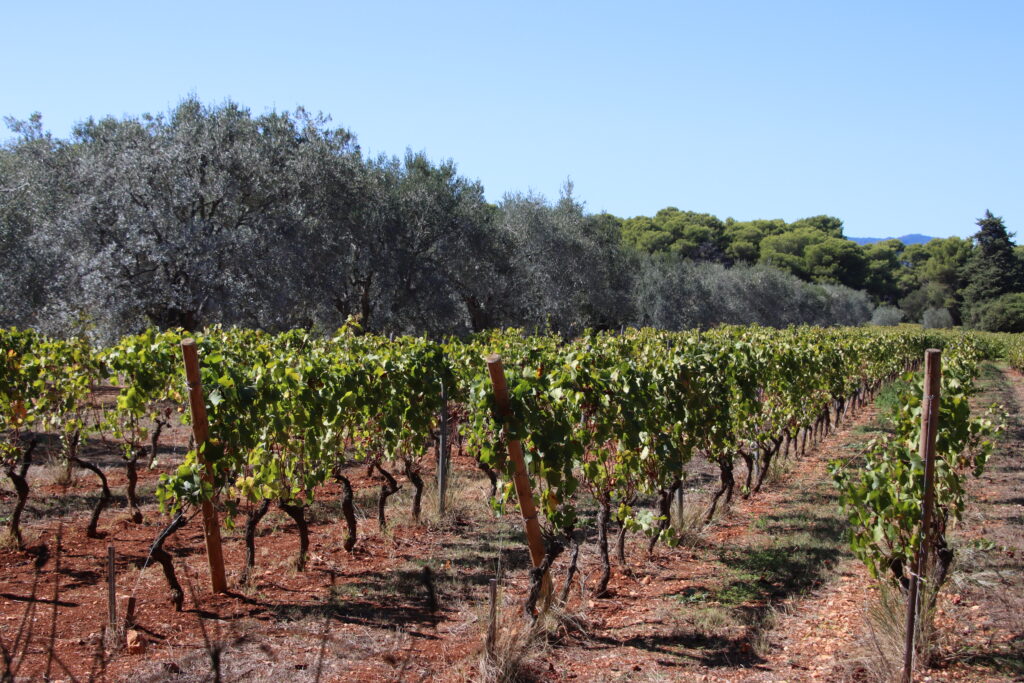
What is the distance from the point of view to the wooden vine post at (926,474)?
370 centimetres

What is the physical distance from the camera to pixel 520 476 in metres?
4.45

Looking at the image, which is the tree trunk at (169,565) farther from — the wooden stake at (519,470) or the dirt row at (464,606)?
the wooden stake at (519,470)

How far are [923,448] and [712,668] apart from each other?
157cm

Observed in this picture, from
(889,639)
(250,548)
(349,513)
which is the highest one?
(349,513)

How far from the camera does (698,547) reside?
22.0ft

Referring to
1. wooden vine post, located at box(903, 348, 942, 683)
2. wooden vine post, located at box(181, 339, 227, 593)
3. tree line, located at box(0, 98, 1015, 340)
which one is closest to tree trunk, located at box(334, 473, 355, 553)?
wooden vine post, located at box(181, 339, 227, 593)

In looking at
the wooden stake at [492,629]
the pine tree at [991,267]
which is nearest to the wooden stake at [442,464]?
the wooden stake at [492,629]

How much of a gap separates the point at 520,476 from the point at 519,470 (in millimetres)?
45

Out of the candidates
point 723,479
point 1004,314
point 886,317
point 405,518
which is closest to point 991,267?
point 1004,314

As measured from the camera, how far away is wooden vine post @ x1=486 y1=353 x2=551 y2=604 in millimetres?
4281

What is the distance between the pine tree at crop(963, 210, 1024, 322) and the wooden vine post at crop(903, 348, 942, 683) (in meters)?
66.6

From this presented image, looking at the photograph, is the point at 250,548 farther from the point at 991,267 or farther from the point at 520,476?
the point at 991,267

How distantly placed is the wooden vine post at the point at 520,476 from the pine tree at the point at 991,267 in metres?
67.0

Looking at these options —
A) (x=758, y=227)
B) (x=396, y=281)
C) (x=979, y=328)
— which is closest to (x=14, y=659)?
(x=396, y=281)
